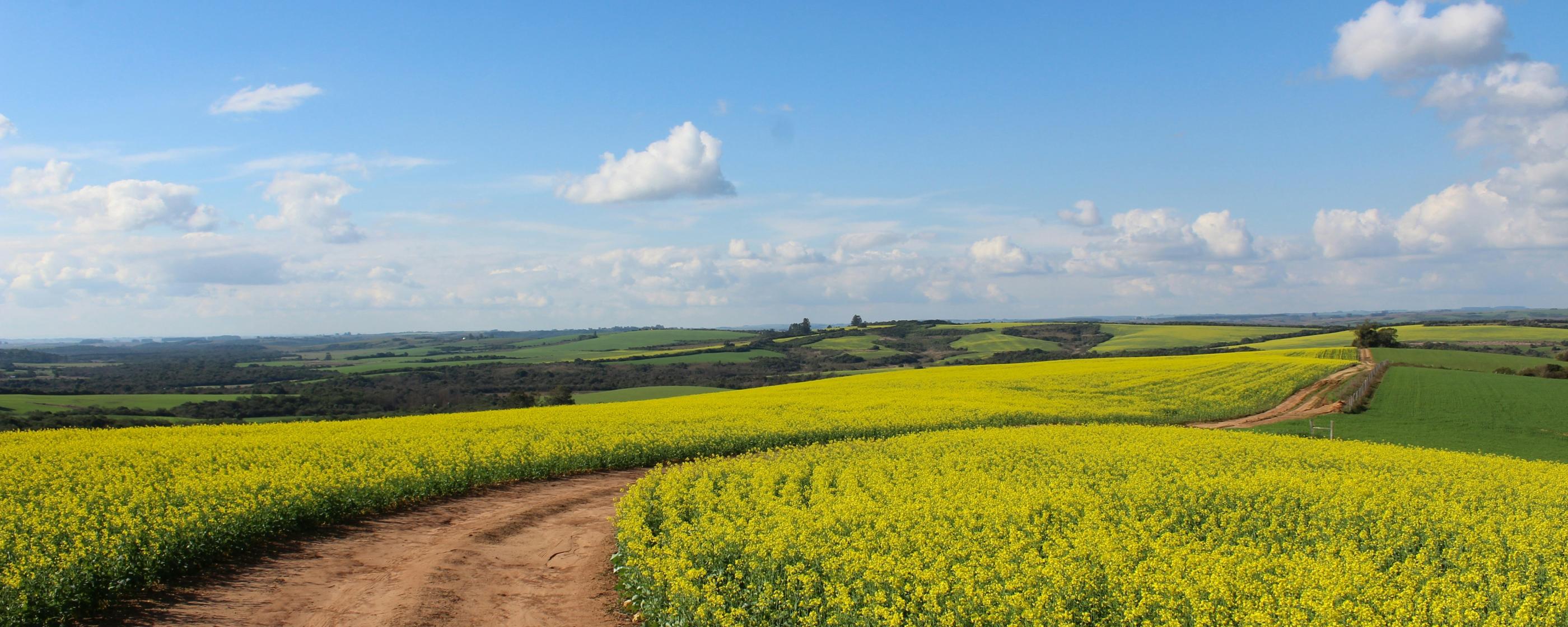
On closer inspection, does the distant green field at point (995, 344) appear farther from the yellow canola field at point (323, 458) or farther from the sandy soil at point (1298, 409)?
the yellow canola field at point (323, 458)

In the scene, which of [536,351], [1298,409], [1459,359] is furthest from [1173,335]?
[536,351]

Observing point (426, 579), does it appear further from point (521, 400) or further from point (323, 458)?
point (521, 400)

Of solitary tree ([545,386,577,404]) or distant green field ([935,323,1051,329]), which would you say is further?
distant green field ([935,323,1051,329])

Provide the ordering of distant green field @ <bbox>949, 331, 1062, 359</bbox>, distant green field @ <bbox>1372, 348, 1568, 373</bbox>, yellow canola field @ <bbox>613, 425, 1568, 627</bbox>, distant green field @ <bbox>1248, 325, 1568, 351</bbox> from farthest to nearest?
distant green field @ <bbox>949, 331, 1062, 359</bbox> → distant green field @ <bbox>1248, 325, 1568, 351</bbox> → distant green field @ <bbox>1372, 348, 1568, 373</bbox> → yellow canola field @ <bbox>613, 425, 1568, 627</bbox>

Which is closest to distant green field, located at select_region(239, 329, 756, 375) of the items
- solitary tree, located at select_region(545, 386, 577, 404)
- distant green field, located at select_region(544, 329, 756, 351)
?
distant green field, located at select_region(544, 329, 756, 351)

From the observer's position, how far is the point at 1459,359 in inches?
2392

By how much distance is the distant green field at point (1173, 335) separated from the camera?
91125 millimetres

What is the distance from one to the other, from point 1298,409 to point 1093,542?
38658mm

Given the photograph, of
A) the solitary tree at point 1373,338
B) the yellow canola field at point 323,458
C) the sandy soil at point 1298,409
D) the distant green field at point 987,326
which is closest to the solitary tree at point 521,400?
the yellow canola field at point 323,458

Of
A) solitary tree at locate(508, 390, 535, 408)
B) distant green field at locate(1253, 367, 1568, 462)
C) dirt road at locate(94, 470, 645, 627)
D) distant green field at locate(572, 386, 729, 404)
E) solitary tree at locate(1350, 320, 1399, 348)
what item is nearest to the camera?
dirt road at locate(94, 470, 645, 627)

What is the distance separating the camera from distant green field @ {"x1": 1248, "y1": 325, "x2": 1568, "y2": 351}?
262 ft

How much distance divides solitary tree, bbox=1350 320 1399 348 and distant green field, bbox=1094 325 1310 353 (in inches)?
257

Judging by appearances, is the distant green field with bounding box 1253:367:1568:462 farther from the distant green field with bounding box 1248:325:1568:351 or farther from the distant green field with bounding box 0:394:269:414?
the distant green field with bounding box 0:394:269:414

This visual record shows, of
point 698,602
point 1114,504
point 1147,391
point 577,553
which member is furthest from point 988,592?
point 1147,391
